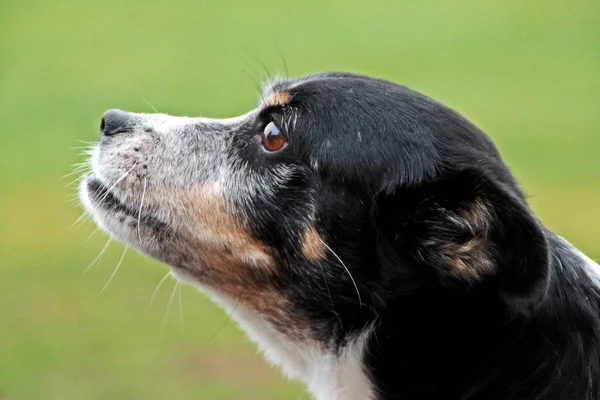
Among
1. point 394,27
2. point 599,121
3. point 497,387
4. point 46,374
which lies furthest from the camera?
point 394,27

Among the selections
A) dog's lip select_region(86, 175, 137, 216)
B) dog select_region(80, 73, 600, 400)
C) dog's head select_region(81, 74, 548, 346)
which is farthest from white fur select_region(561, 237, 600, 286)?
dog's lip select_region(86, 175, 137, 216)

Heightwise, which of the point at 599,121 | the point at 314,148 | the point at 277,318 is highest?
the point at 314,148

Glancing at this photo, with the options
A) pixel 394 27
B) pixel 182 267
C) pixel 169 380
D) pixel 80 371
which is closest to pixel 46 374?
pixel 80 371

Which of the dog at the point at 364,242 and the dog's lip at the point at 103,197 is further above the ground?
the dog's lip at the point at 103,197

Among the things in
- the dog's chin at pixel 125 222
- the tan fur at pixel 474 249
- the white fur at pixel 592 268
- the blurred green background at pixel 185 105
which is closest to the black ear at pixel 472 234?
the tan fur at pixel 474 249

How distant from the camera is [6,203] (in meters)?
9.87

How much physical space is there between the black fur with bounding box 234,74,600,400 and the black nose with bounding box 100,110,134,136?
1.78ft

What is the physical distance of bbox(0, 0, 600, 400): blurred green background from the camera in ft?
23.2

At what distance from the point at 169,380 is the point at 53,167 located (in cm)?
459

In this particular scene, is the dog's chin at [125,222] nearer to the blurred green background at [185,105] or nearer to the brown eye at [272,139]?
the brown eye at [272,139]

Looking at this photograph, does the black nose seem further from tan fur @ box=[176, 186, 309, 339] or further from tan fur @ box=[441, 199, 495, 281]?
tan fur @ box=[441, 199, 495, 281]

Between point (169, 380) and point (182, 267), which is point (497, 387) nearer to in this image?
point (182, 267)

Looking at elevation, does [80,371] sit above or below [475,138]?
below

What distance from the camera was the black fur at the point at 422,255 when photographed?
3.27 m
